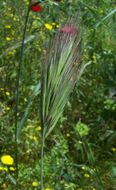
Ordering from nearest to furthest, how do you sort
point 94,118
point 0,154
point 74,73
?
point 74,73
point 0,154
point 94,118

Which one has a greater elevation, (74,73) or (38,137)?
(74,73)

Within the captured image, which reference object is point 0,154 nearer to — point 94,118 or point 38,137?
point 38,137

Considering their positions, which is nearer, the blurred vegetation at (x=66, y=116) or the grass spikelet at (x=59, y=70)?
the grass spikelet at (x=59, y=70)

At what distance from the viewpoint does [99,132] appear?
2.68m

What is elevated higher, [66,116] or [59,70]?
[59,70]

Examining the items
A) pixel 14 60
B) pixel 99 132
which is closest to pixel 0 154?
pixel 99 132

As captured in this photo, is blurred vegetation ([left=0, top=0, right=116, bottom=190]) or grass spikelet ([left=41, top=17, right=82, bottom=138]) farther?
blurred vegetation ([left=0, top=0, right=116, bottom=190])

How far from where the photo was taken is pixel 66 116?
272 centimetres

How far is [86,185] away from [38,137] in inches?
15.9

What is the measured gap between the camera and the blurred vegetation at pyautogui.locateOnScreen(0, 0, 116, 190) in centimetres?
204

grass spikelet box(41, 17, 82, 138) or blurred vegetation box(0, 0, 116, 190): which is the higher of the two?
grass spikelet box(41, 17, 82, 138)

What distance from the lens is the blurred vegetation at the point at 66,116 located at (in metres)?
2.04

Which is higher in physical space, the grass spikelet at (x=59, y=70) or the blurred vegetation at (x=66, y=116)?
the grass spikelet at (x=59, y=70)

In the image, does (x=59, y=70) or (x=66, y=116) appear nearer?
(x=59, y=70)
